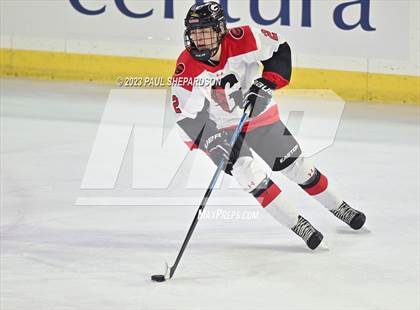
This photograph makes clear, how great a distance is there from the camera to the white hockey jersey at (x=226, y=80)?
13.7ft

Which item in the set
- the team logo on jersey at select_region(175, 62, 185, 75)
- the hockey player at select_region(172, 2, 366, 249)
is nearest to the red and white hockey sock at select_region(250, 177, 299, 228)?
the hockey player at select_region(172, 2, 366, 249)

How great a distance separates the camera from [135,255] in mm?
4105

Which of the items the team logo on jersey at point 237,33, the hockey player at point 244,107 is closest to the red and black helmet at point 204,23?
the hockey player at point 244,107

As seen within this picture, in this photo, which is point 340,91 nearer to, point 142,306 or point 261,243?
point 261,243

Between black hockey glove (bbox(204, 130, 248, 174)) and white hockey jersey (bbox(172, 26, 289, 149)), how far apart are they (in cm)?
8

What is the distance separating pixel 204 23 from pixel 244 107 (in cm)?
36

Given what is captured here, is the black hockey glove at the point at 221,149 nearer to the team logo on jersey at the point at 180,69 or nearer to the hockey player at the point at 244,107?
the hockey player at the point at 244,107

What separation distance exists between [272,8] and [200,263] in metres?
4.04

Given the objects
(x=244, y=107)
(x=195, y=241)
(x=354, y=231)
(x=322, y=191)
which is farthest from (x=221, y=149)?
(x=354, y=231)

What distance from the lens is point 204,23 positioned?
406 centimetres

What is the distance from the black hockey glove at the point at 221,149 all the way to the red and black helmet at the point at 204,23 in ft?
1.04

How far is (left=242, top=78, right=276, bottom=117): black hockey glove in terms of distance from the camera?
4.05 meters

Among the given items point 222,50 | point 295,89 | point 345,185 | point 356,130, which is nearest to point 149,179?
point 345,185

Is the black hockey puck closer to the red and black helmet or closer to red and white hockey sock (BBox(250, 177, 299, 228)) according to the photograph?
red and white hockey sock (BBox(250, 177, 299, 228))
